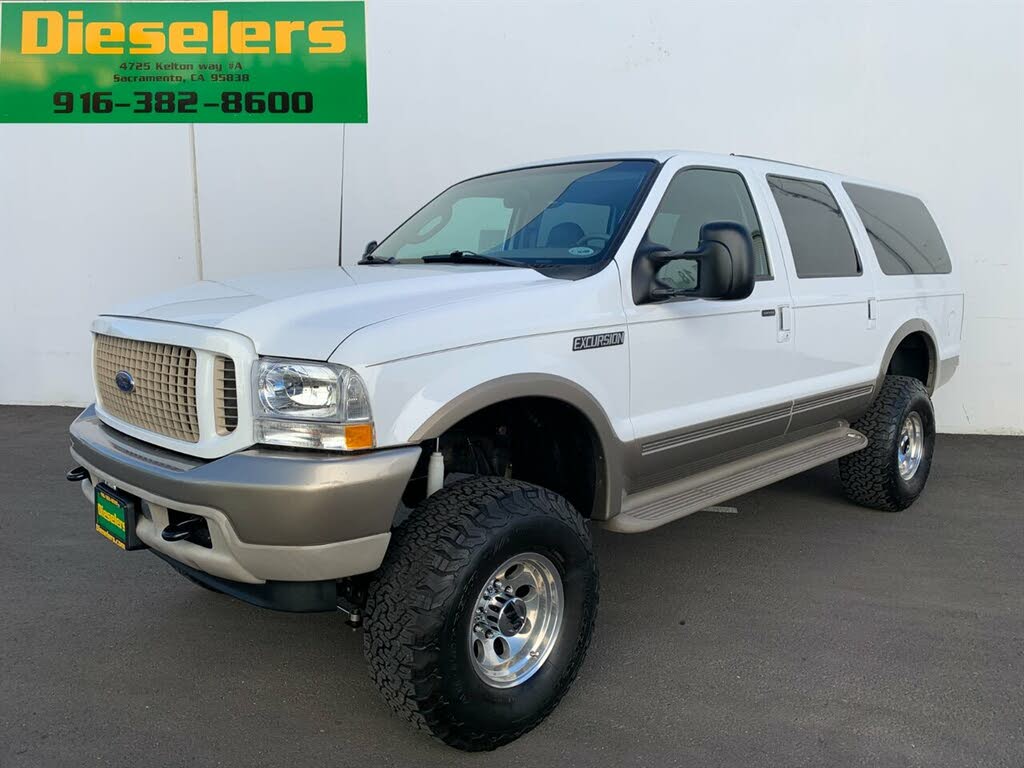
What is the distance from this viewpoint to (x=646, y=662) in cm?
311

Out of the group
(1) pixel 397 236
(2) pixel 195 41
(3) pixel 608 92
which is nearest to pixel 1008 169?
(3) pixel 608 92

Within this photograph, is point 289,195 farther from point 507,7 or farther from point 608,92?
point 608,92

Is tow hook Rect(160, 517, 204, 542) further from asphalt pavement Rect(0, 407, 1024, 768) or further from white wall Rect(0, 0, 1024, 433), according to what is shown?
white wall Rect(0, 0, 1024, 433)

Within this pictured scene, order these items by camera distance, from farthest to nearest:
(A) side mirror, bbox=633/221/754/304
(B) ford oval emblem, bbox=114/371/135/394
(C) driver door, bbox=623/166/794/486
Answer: (C) driver door, bbox=623/166/794/486 → (A) side mirror, bbox=633/221/754/304 → (B) ford oval emblem, bbox=114/371/135/394

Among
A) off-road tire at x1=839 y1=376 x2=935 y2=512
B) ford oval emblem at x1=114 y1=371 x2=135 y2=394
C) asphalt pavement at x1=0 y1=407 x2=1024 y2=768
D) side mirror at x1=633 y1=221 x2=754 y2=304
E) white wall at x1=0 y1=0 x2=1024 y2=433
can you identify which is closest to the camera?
asphalt pavement at x1=0 y1=407 x2=1024 y2=768

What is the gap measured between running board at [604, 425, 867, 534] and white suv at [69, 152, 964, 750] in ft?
0.05

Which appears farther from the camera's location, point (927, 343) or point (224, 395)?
point (927, 343)

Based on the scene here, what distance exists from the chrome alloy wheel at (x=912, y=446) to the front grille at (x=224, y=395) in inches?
163

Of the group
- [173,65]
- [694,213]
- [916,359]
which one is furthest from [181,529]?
[173,65]

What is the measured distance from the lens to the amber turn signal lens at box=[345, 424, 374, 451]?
7.46ft

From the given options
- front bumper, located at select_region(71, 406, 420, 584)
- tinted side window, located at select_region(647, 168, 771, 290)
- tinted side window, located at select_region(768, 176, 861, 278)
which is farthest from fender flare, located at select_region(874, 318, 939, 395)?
front bumper, located at select_region(71, 406, 420, 584)

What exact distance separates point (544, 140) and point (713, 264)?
15.5 ft

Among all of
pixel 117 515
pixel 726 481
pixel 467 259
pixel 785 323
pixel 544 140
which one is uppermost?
pixel 544 140

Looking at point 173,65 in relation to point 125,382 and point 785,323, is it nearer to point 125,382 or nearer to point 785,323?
point 125,382
